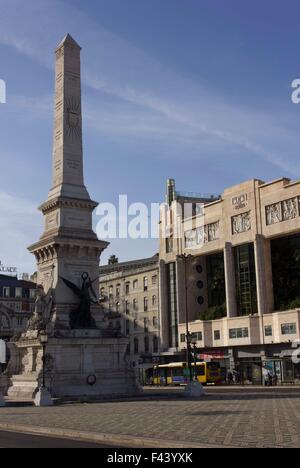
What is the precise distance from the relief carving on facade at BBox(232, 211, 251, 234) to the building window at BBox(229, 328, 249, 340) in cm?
1226

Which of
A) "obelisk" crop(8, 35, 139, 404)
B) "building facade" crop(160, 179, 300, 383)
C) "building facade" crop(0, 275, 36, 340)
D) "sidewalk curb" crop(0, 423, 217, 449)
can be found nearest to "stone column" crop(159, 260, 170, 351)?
"building facade" crop(160, 179, 300, 383)

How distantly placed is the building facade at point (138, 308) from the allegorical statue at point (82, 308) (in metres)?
45.3

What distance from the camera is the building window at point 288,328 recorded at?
66.2 metres

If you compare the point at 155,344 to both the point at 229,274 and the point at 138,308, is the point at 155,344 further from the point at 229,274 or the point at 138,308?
the point at 229,274

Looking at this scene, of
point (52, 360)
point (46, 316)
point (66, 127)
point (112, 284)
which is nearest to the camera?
point (52, 360)

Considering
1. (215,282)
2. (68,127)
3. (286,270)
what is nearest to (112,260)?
(215,282)

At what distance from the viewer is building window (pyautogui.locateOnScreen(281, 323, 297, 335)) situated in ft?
217

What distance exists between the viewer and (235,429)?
60.5ft

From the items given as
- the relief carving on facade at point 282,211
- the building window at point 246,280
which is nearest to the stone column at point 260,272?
the building window at point 246,280

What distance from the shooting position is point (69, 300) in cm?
4106

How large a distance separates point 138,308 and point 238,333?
24.1 m

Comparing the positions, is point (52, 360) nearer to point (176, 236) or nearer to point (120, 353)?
point (120, 353)
